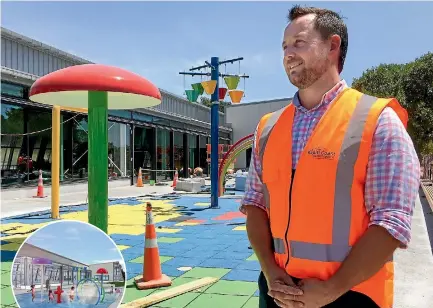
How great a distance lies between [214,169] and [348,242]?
442 inches

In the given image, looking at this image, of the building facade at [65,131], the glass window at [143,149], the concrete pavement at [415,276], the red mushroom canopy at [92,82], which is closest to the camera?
the concrete pavement at [415,276]

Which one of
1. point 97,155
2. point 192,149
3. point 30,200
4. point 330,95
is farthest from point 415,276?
point 192,149

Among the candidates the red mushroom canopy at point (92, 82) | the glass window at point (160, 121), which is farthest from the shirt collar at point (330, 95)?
the glass window at point (160, 121)

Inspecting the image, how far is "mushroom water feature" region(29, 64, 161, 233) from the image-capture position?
4395 millimetres

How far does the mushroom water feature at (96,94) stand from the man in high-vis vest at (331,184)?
9.60 feet

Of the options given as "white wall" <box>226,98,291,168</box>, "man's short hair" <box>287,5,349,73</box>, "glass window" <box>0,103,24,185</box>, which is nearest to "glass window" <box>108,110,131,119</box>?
"glass window" <box>0,103,24,185</box>

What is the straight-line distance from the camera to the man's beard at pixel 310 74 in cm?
178

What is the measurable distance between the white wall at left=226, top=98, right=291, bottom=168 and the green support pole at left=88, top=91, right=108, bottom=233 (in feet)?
99.5

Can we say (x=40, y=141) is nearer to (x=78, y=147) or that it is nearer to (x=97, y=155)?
(x=78, y=147)

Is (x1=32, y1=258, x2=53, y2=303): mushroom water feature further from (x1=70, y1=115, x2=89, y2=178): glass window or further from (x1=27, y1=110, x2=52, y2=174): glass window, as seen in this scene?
(x1=70, y1=115, x2=89, y2=178): glass window

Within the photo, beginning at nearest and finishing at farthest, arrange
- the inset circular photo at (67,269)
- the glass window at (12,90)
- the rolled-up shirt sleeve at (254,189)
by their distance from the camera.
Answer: the rolled-up shirt sleeve at (254,189)
the inset circular photo at (67,269)
the glass window at (12,90)

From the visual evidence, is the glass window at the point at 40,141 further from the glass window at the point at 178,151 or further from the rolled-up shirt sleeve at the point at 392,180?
the rolled-up shirt sleeve at the point at 392,180

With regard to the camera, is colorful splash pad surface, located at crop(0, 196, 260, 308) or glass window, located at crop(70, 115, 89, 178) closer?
colorful splash pad surface, located at crop(0, 196, 260, 308)

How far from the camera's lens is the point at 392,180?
157 cm
